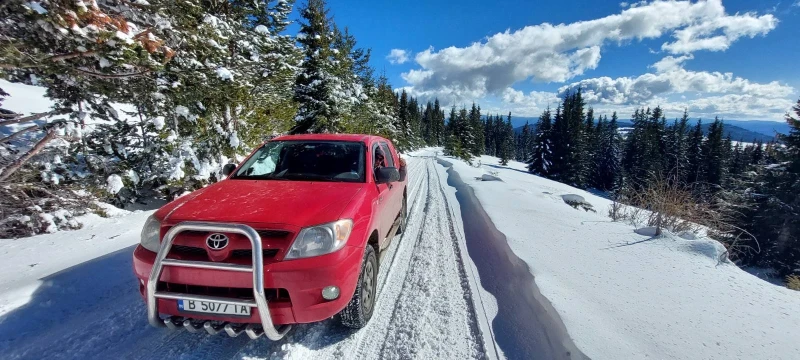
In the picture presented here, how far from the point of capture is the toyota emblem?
229cm

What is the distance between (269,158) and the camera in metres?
4.16

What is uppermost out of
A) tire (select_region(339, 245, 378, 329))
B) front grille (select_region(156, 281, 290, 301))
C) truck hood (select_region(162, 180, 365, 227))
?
truck hood (select_region(162, 180, 365, 227))

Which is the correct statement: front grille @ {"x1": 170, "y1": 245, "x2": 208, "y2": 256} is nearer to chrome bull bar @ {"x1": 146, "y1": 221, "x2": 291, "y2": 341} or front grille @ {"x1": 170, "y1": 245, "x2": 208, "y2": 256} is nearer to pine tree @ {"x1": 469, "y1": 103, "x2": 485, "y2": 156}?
chrome bull bar @ {"x1": 146, "y1": 221, "x2": 291, "y2": 341}

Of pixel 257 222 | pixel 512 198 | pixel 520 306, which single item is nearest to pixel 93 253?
pixel 257 222

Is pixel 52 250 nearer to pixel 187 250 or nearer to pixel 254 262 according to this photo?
pixel 187 250

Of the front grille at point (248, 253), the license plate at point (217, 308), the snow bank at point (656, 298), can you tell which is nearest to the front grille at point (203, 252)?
the front grille at point (248, 253)

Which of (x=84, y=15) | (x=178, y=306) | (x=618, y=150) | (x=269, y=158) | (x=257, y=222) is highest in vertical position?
(x=84, y=15)

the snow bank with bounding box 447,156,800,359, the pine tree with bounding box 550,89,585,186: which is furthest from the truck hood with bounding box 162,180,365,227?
the pine tree with bounding box 550,89,585,186

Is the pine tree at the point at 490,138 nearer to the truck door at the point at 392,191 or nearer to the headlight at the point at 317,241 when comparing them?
the truck door at the point at 392,191

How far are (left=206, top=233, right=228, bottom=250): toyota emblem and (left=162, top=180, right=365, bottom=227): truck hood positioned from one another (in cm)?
12

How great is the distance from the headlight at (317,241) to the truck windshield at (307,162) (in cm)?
117

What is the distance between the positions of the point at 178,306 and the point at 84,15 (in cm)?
404

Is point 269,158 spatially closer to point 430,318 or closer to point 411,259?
point 411,259

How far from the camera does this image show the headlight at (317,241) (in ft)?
7.62
